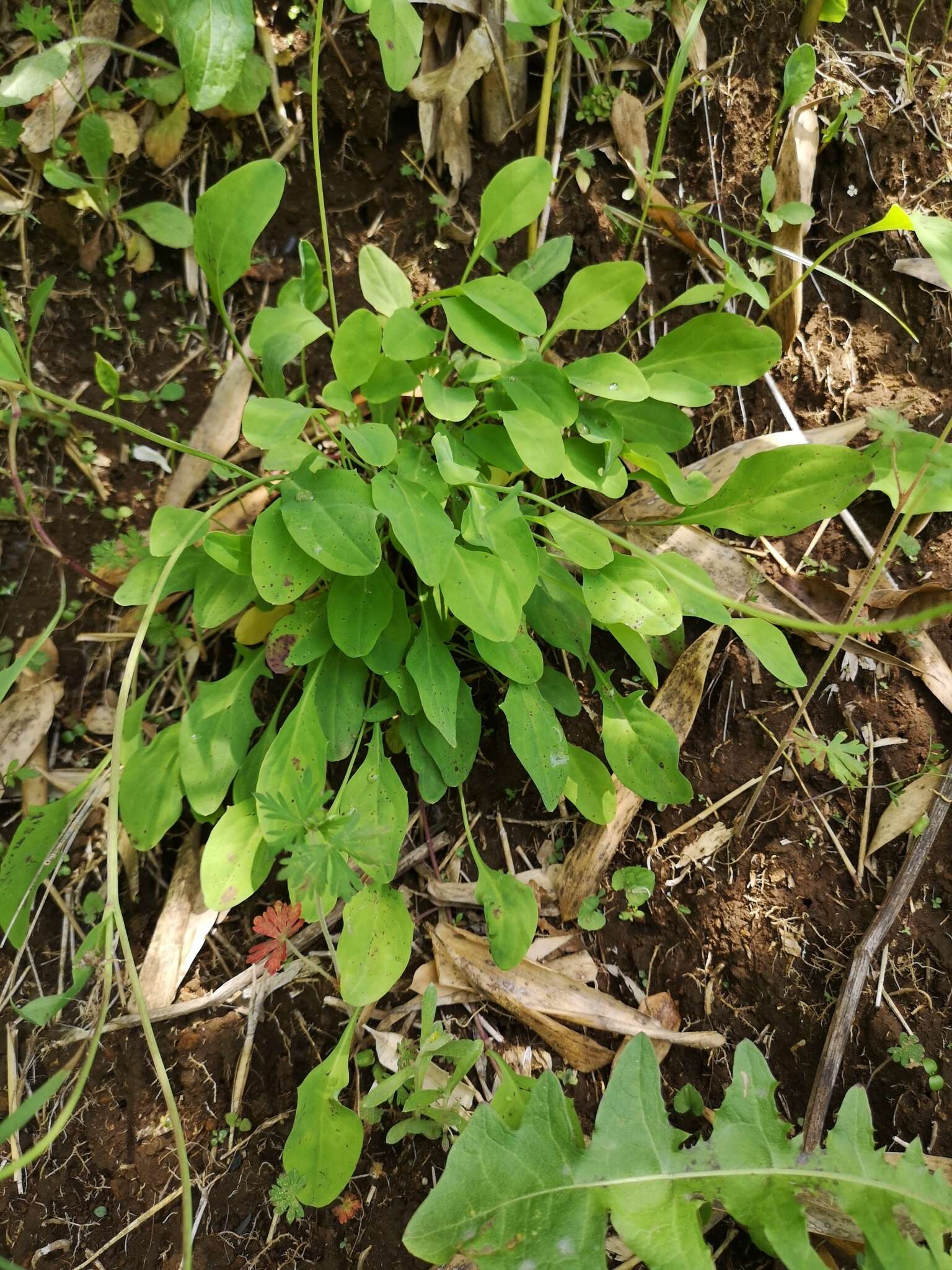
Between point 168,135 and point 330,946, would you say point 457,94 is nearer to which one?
point 168,135

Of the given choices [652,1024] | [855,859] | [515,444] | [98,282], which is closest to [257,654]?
[515,444]

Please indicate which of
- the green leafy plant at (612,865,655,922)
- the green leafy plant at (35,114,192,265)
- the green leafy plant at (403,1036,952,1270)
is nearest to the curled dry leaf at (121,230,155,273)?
the green leafy plant at (35,114,192,265)

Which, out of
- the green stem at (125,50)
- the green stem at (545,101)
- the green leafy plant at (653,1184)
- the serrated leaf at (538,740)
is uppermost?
the green stem at (125,50)

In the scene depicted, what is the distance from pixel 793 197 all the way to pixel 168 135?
119 centimetres

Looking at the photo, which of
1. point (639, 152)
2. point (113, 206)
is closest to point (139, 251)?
point (113, 206)

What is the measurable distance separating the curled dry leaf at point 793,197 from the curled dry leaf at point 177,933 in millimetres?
1455

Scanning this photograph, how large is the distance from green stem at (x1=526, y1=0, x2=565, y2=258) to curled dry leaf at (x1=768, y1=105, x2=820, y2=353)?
46 cm

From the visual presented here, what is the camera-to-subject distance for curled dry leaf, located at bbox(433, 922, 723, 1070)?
133cm

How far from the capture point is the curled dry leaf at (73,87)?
1532 mm

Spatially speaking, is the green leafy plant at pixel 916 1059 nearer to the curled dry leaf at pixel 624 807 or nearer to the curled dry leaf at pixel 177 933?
the curled dry leaf at pixel 624 807

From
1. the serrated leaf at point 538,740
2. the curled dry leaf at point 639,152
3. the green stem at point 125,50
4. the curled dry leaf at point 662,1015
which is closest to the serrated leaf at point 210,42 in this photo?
the green stem at point 125,50

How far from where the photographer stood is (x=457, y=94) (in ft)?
5.08

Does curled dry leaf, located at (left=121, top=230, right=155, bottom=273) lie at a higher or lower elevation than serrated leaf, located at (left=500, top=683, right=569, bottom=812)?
higher

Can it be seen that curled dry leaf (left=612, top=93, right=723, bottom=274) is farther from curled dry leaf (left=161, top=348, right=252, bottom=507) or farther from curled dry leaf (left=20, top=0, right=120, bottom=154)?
curled dry leaf (left=20, top=0, right=120, bottom=154)
